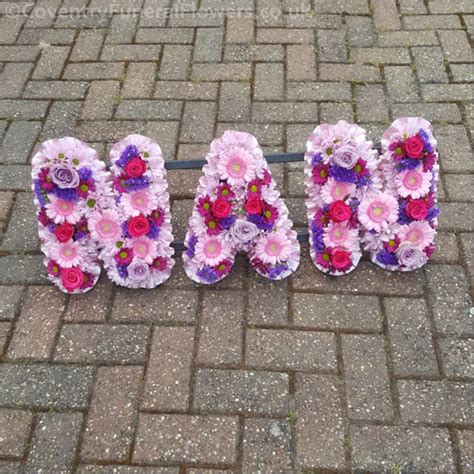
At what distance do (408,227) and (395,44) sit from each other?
1.84 meters

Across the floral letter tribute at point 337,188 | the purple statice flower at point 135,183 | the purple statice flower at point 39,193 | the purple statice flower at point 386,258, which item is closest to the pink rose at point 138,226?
the purple statice flower at point 135,183

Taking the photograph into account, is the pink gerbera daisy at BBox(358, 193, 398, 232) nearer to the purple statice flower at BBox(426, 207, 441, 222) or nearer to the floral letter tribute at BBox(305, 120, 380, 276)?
the floral letter tribute at BBox(305, 120, 380, 276)

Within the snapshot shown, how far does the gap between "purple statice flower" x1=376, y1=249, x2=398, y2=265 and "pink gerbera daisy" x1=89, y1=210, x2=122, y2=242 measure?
1155 millimetres

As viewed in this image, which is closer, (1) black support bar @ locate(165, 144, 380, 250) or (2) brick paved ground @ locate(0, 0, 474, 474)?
(2) brick paved ground @ locate(0, 0, 474, 474)

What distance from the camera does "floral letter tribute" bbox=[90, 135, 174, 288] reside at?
102 inches

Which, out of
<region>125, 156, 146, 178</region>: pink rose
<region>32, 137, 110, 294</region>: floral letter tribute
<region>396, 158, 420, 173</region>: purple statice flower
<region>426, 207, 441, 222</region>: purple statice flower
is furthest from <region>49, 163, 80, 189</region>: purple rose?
<region>426, 207, 441, 222</region>: purple statice flower

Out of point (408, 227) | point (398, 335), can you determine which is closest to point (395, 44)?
point (408, 227)

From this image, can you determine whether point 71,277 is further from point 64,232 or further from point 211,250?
point 211,250

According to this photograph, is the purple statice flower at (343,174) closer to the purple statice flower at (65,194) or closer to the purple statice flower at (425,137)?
the purple statice flower at (425,137)

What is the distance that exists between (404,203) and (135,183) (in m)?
1.15

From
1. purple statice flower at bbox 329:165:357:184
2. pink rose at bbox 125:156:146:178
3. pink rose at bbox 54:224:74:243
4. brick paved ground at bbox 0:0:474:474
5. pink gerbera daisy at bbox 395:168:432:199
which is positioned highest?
pink rose at bbox 125:156:146:178

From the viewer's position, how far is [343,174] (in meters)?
2.67

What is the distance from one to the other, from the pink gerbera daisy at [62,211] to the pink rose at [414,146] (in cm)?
138

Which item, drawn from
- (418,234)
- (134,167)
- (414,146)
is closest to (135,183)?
(134,167)
